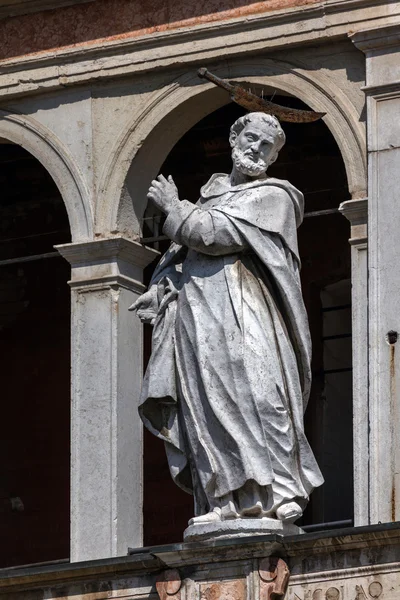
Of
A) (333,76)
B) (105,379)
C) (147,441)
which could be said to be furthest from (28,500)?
(333,76)

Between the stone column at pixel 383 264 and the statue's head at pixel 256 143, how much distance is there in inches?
59.8

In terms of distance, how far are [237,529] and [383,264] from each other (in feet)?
8.29

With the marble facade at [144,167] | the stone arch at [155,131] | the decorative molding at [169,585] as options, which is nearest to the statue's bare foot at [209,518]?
the decorative molding at [169,585]

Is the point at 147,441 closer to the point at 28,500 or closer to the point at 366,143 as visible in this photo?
the point at 28,500

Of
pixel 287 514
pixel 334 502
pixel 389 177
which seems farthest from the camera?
pixel 334 502

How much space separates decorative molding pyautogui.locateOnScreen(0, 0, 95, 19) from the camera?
18516 millimetres

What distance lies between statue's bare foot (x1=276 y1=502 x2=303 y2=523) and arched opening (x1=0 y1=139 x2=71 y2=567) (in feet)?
20.4

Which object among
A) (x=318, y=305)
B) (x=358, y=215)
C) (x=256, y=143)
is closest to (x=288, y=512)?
(x=256, y=143)

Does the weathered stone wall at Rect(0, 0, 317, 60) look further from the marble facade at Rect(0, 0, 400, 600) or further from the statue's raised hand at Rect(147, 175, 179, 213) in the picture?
the statue's raised hand at Rect(147, 175, 179, 213)

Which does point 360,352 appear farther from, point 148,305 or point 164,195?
point 164,195

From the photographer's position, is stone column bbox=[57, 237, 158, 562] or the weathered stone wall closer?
stone column bbox=[57, 237, 158, 562]

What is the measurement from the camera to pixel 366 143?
57.0ft

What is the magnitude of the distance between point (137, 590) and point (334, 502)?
219 inches

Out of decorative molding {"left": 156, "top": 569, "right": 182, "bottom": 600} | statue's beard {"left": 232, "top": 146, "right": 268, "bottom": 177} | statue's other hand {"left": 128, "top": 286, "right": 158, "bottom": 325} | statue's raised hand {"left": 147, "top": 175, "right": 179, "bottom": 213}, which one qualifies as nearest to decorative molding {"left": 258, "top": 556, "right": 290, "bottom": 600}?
decorative molding {"left": 156, "top": 569, "right": 182, "bottom": 600}
